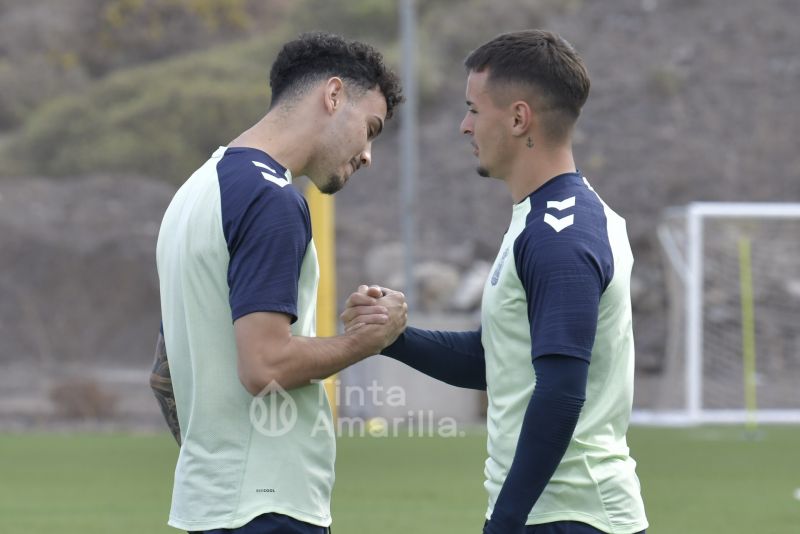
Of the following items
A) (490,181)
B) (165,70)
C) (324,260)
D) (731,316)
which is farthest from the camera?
(165,70)

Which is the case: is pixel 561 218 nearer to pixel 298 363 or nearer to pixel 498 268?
pixel 498 268

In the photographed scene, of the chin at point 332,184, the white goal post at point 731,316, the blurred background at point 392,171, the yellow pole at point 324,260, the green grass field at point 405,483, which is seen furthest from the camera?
the blurred background at point 392,171

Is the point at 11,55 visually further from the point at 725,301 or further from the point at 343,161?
the point at 343,161

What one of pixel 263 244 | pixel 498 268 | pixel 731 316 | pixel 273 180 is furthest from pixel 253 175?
pixel 731 316

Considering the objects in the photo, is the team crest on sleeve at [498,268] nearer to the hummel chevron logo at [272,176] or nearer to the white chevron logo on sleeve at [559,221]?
the white chevron logo on sleeve at [559,221]

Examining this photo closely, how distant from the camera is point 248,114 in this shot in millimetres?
34781

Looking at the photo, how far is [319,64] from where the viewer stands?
3465mm

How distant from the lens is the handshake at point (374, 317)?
3428 mm

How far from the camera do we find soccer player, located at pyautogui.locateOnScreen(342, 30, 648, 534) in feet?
9.71

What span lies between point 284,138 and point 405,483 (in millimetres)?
7892

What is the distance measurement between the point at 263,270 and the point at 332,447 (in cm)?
53

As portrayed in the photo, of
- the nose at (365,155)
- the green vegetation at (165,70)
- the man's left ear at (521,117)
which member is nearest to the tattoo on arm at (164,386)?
the nose at (365,155)

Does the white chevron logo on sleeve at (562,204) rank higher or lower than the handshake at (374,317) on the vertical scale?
higher

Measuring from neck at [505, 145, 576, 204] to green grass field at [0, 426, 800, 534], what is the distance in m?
5.43
